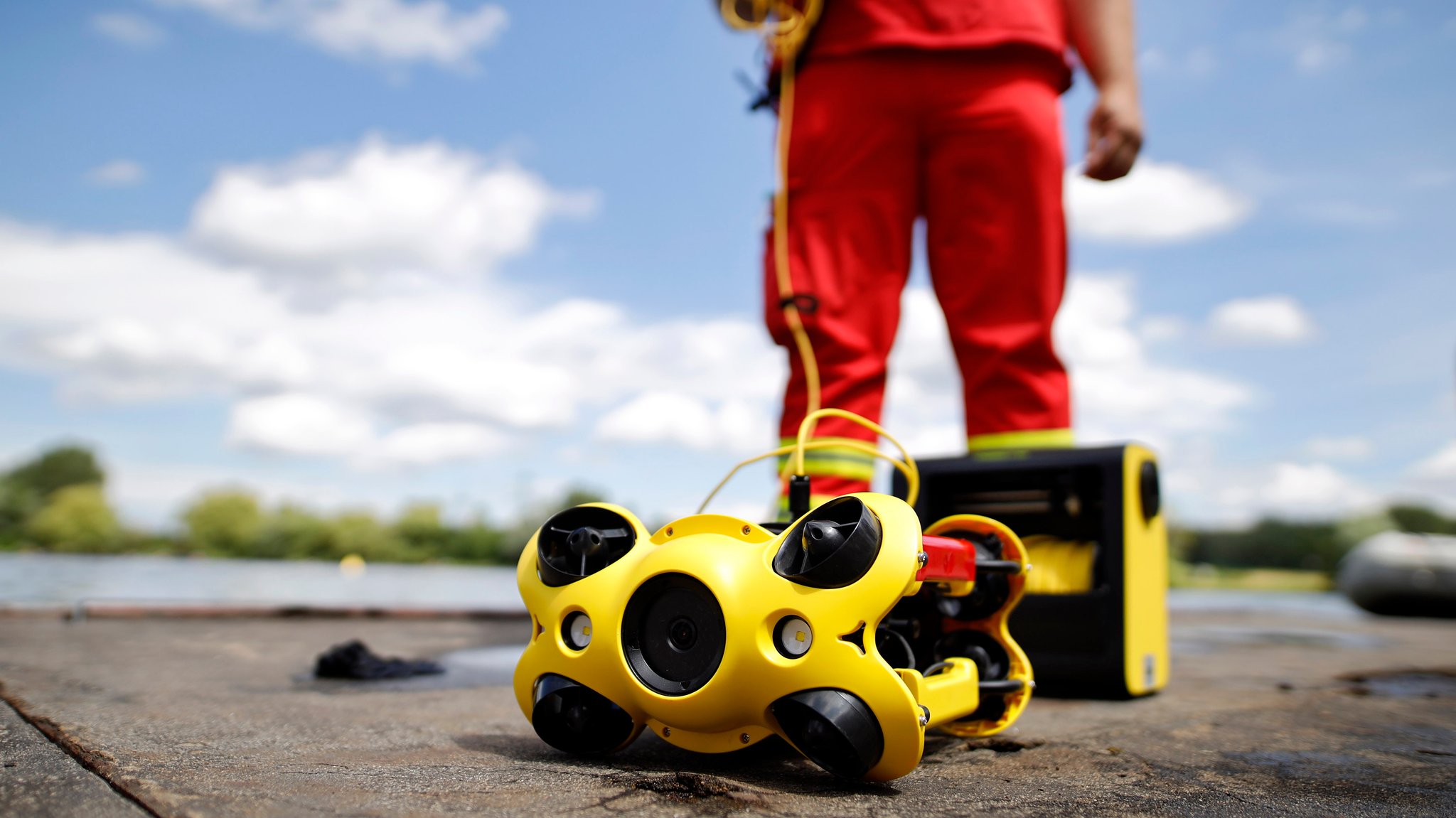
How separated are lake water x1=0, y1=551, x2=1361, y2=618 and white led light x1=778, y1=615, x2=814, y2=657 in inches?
100

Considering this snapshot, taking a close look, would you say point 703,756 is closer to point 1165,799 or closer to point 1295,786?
point 1165,799

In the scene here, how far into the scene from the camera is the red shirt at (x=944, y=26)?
224cm

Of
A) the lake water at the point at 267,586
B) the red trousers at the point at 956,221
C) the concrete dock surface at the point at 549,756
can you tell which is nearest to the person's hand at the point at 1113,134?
the red trousers at the point at 956,221

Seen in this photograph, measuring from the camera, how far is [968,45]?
2230 mm

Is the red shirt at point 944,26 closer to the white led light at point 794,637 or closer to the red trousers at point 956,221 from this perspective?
the red trousers at point 956,221

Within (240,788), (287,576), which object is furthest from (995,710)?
(287,576)

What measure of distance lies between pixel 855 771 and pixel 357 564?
10019 mm

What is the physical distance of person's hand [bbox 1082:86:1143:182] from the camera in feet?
7.70

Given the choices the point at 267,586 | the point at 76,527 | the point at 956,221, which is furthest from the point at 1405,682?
the point at 76,527

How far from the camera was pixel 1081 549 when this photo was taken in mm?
2166

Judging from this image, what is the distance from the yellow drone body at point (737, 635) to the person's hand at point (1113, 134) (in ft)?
4.65

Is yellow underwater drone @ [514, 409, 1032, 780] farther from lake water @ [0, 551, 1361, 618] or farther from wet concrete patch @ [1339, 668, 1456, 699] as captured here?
lake water @ [0, 551, 1361, 618]

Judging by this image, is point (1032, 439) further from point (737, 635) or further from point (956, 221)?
point (737, 635)

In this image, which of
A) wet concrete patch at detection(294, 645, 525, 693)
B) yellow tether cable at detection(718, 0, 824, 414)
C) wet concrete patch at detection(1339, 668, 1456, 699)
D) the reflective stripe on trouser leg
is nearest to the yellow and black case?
the reflective stripe on trouser leg
